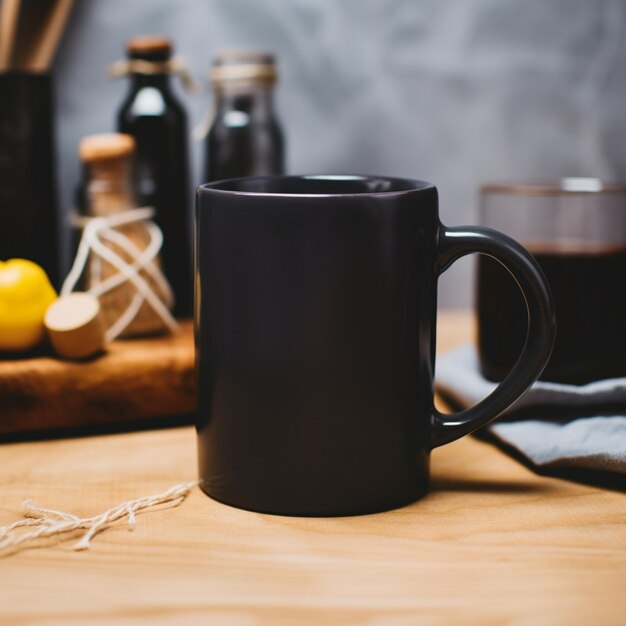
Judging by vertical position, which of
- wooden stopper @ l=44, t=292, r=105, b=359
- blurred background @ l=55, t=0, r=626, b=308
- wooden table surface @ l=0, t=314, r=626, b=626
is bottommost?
wooden table surface @ l=0, t=314, r=626, b=626

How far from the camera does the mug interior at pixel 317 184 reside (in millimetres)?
540

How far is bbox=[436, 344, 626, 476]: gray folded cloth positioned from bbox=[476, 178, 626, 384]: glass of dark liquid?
0.06 feet

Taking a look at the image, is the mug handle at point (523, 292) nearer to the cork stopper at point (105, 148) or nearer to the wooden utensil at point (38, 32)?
the cork stopper at point (105, 148)

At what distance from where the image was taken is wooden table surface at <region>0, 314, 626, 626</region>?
0.39 m

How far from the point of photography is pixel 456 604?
1.30 feet

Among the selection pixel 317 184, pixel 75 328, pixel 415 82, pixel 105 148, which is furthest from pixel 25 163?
pixel 415 82

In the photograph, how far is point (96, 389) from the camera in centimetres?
63

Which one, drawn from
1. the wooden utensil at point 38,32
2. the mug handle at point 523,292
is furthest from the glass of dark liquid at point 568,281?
the wooden utensil at point 38,32

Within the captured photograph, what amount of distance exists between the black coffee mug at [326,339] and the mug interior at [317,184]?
0.14 ft

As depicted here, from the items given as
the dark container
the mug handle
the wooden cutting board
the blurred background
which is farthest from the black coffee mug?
the blurred background

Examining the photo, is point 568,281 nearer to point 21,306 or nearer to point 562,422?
point 562,422

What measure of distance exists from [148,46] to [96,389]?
1.06ft

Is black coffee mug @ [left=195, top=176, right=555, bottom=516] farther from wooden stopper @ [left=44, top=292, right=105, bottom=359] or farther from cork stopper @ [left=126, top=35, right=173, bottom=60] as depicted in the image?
cork stopper @ [left=126, top=35, right=173, bottom=60]

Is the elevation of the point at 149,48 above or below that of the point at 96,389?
above
